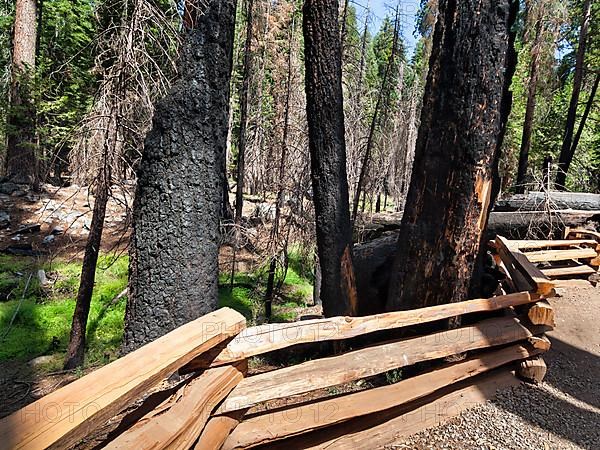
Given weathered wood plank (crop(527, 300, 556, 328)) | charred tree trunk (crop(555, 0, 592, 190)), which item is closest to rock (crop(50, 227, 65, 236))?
weathered wood plank (crop(527, 300, 556, 328))

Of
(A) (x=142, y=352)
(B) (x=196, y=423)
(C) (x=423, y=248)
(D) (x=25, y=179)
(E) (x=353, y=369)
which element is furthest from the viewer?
(D) (x=25, y=179)

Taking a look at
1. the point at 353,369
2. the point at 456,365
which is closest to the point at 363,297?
the point at 456,365

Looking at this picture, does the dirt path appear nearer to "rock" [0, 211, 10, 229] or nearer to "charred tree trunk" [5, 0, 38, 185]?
"rock" [0, 211, 10, 229]

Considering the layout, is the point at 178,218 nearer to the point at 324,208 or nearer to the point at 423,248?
the point at 324,208

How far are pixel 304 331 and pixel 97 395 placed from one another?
1.46m

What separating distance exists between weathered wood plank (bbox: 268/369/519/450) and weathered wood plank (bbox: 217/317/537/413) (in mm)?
447

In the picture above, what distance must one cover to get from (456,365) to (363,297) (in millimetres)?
1797

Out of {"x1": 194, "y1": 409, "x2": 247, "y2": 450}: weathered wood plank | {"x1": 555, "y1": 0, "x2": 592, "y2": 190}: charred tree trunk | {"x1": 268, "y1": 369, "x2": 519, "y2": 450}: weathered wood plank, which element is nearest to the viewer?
{"x1": 194, "y1": 409, "x2": 247, "y2": 450}: weathered wood plank

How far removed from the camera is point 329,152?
15.0ft

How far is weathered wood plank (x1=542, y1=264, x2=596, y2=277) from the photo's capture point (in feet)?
23.2

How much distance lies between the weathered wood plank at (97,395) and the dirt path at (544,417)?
2.33m

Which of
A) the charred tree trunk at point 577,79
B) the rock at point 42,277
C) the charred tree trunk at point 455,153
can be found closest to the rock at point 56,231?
the rock at point 42,277

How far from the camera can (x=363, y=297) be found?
5.25 m

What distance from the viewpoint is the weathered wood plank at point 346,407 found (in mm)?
2518
